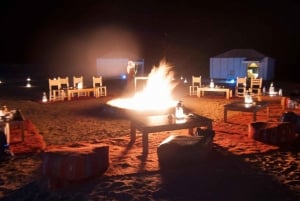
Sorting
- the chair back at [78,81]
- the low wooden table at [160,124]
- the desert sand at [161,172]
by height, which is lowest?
the desert sand at [161,172]

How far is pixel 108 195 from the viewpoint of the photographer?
4719mm

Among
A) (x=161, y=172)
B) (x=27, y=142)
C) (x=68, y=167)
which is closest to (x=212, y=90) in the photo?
(x=27, y=142)

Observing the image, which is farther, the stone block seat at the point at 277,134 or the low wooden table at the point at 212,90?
the low wooden table at the point at 212,90

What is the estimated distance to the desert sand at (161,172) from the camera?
4.75 meters

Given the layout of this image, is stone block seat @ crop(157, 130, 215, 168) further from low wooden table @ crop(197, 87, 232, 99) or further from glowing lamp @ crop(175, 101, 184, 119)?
low wooden table @ crop(197, 87, 232, 99)

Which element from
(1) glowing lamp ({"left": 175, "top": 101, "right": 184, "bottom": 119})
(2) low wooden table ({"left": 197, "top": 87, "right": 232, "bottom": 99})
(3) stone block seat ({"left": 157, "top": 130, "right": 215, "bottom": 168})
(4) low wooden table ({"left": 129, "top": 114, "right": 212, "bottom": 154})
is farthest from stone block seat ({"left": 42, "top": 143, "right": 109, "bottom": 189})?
(2) low wooden table ({"left": 197, "top": 87, "right": 232, "bottom": 99})

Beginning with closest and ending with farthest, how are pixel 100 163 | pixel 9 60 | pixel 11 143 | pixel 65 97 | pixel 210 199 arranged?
pixel 210 199
pixel 100 163
pixel 11 143
pixel 65 97
pixel 9 60

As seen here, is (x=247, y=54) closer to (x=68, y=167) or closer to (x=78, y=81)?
(x=78, y=81)

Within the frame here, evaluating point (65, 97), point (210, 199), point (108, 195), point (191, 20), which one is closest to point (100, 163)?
point (108, 195)

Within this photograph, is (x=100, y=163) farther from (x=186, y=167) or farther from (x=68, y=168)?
(x=186, y=167)

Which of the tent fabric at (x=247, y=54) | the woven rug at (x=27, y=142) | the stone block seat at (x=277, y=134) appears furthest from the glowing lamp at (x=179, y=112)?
the tent fabric at (x=247, y=54)

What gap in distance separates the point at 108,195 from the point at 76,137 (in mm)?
3635

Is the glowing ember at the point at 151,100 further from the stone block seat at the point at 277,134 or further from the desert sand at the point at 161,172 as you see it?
the stone block seat at the point at 277,134

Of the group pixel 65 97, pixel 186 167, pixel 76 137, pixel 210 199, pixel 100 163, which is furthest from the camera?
pixel 65 97
